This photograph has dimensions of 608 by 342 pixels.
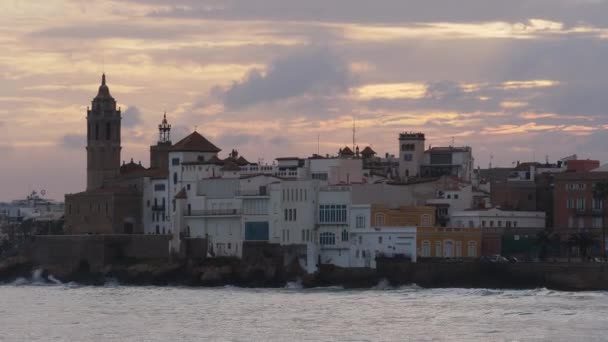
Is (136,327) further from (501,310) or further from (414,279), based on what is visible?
(414,279)

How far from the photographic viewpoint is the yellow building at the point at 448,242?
10431 cm

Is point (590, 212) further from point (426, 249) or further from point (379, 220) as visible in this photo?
point (379, 220)

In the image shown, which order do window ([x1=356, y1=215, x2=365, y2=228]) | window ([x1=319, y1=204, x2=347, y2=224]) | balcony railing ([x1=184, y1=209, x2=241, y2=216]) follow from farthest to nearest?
balcony railing ([x1=184, y1=209, x2=241, y2=216]) → window ([x1=319, y1=204, x2=347, y2=224]) → window ([x1=356, y1=215, x2=365, y2=228])

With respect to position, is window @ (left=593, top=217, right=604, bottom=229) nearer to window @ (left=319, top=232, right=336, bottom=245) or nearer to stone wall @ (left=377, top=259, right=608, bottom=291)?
stone wall @ (left=377, top=259, right=608, bottom=291)

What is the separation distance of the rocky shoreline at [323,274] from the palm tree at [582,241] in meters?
5.13

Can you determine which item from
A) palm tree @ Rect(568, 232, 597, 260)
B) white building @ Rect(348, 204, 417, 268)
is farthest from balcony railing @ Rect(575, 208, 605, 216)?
white building @ Rect(348, 204, 417, 268)

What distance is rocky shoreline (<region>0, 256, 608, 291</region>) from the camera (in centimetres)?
9794

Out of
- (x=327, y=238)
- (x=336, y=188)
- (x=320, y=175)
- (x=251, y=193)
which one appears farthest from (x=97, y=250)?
(x=336, y=188)

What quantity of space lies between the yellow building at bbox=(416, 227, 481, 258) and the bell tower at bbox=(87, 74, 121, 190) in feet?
110

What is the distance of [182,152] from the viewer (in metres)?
121

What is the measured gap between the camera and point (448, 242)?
10556 cm

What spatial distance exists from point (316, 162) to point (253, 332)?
132ft

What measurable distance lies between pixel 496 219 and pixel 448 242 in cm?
645

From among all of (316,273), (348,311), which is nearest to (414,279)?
(316,273)
